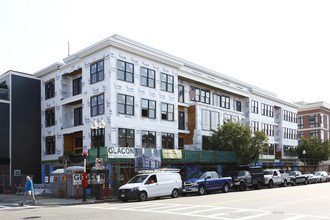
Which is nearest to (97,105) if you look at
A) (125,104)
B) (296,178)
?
(125,104)

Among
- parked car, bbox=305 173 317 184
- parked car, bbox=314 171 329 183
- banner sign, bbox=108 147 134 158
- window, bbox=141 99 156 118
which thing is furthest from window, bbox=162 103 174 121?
parked car, bbox=314 171 329 183

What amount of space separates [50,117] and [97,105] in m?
9.24

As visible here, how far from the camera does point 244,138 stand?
123ft

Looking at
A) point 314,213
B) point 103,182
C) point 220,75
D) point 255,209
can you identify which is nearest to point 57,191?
point 103,182

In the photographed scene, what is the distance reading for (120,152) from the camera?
27.5 meters

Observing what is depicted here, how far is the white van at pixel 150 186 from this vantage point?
21.8 meters

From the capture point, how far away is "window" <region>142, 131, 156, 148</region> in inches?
1291

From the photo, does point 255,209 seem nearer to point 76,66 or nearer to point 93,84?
point 93,84

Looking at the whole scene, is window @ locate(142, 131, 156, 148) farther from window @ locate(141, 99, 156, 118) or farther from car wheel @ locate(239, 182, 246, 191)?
car wheel @ locate(239, 182, 246, 191)

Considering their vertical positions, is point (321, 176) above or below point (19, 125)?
below

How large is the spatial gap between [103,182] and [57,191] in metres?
4.62

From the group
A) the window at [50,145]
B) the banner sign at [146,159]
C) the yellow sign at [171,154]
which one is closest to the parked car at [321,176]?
the yellow sign at [171,154]

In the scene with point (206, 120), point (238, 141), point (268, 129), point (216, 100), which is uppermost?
point (216, 100)

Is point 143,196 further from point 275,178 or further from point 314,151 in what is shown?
point 314,151
